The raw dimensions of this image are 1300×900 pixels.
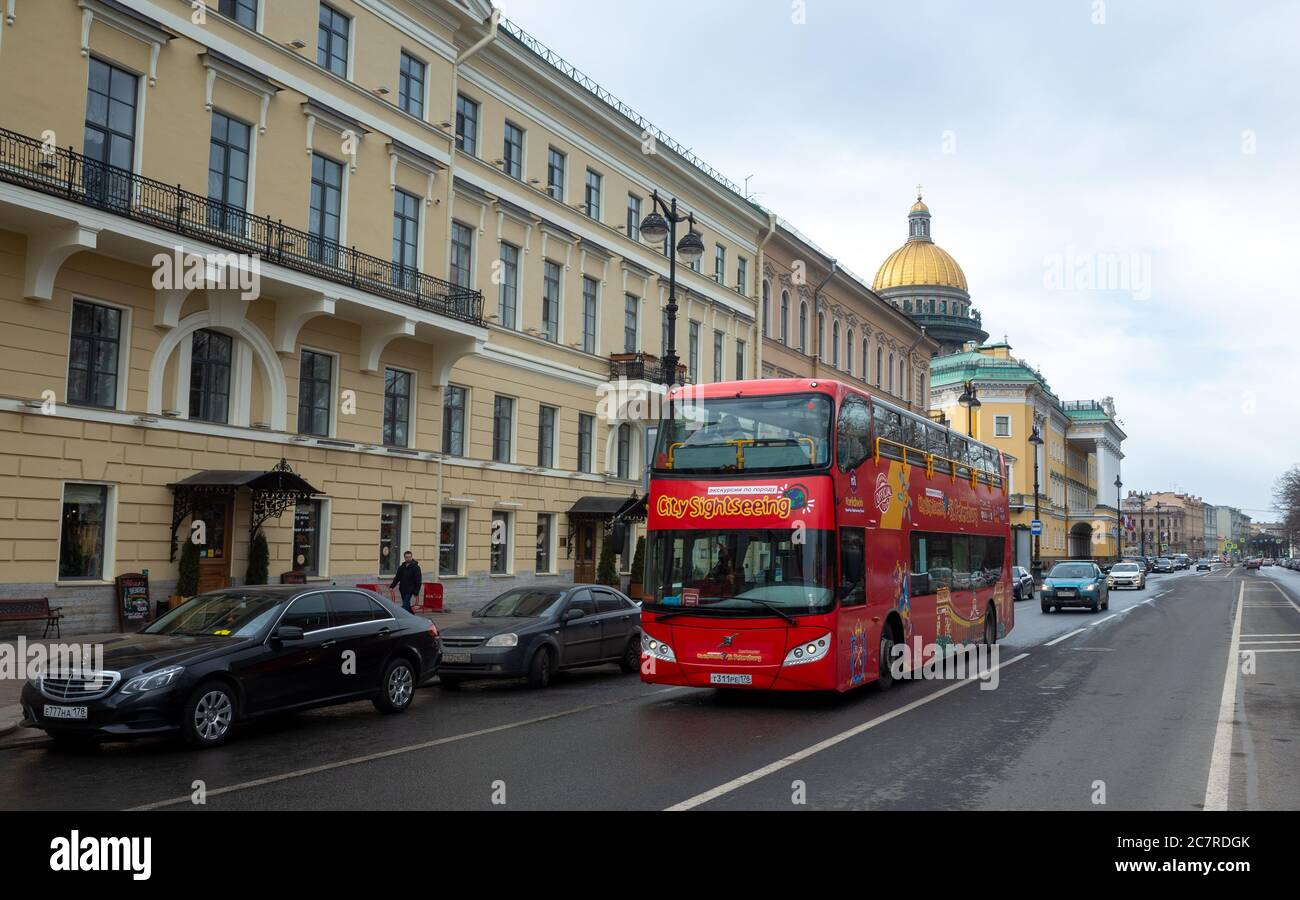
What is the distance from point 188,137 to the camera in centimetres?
2011

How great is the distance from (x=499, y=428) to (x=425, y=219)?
20.5 feet

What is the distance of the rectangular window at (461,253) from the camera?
27.9 metres

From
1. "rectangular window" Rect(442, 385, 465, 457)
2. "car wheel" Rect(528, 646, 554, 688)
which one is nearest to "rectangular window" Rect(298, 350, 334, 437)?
"rectangular window" Rect(442, 385, 465, 457)

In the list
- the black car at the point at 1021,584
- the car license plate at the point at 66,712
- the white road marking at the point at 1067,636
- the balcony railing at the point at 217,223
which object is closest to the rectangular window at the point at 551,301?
the balcony railing at the point at 217,223

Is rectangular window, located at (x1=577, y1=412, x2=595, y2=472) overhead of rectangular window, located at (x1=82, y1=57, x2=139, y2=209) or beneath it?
beneath

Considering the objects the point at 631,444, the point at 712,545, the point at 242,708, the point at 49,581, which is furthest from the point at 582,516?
the point at 242,708

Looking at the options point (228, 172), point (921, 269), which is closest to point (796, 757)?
point (228, 172)

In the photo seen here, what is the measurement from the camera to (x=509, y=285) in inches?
1184

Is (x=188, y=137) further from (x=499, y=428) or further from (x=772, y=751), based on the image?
(x=772, y=751)

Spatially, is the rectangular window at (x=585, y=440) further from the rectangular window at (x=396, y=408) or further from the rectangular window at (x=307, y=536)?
the rectangular window at (x=307, y=536)

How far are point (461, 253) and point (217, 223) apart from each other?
8404 millimetres

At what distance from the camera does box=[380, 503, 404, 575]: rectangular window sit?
Answer: 2538 centimetres

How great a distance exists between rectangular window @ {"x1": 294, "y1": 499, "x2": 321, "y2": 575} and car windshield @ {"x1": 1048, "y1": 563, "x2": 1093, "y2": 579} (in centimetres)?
2335

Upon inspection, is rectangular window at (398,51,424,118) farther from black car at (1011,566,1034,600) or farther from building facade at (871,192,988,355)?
building facade at (871,192,988,355)
